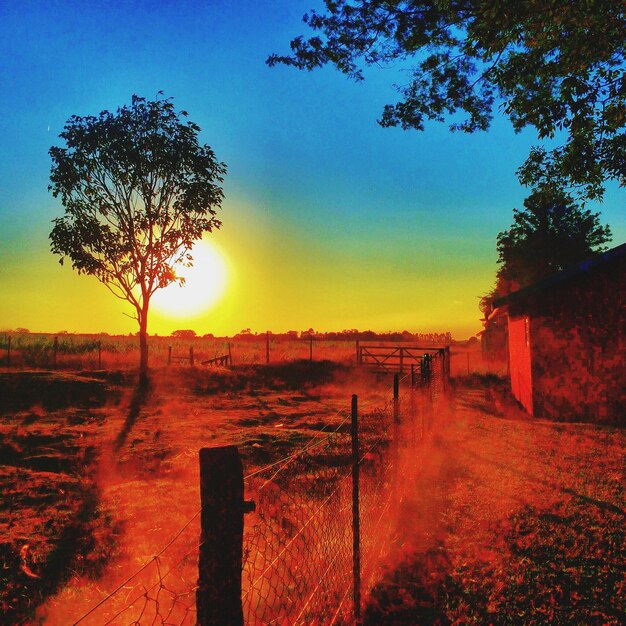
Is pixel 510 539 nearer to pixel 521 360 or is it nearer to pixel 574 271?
pixel 574 271

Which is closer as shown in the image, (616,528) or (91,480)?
(616,528)

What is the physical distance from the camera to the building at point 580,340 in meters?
13.2

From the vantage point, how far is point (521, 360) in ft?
53.8

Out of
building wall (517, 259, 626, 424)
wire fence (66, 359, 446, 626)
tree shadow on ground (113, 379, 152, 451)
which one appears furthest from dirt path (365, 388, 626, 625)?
tree shadow on ground (113, 379, 152, 451)

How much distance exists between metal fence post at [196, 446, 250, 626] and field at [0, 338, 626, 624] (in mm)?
133

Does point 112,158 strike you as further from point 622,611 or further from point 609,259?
point 622,611

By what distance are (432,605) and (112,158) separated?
849 inches

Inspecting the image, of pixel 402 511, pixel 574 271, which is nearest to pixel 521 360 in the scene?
pixel 574 271

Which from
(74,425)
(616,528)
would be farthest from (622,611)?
(74,425)

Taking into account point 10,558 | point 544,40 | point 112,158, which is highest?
point 112,158

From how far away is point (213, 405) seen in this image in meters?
16.9

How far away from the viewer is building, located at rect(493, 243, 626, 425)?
13.2 metres

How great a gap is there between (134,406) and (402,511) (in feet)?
41.0

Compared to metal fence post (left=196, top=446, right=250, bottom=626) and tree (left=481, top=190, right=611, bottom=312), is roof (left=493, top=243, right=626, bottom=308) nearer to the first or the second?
metal fence post (left=196, top=446, right=250, bottom=626)
